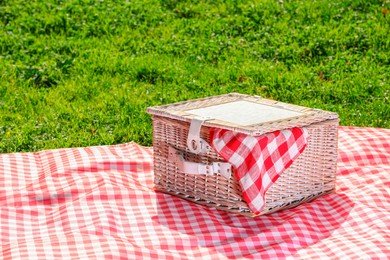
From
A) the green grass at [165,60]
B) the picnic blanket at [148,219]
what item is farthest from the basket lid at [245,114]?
the green grass at [165,60]

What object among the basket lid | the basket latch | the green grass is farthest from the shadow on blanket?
the green grass

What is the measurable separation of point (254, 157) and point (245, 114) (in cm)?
35

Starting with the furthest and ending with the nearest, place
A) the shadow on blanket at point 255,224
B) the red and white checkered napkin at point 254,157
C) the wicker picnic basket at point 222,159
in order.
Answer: the wicker picnic basket at point 222,159 < the red and white checkered napkin at point 254,157 < the shadow on blanket at point 255,224

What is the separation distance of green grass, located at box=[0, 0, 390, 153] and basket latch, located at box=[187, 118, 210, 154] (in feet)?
4.44

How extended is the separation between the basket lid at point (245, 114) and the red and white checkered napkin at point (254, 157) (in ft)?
0.16

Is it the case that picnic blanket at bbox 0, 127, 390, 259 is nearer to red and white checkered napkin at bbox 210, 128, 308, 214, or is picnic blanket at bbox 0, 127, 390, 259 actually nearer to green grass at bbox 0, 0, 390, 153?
red and white checkered napkin at bbox 210, 128, 308, 214

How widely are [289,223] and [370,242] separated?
1.28 ft

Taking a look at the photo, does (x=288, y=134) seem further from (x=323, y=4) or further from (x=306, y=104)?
(x=323, y=4)

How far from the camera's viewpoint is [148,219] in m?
3.93

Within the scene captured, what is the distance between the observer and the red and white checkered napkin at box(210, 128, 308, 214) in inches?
151

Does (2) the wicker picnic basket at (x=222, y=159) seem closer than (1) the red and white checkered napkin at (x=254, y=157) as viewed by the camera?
No

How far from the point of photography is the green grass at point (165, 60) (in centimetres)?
567

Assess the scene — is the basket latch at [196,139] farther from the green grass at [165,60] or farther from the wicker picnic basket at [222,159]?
the green grass at [165,60]

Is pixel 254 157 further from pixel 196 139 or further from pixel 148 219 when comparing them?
pixel 148 219
